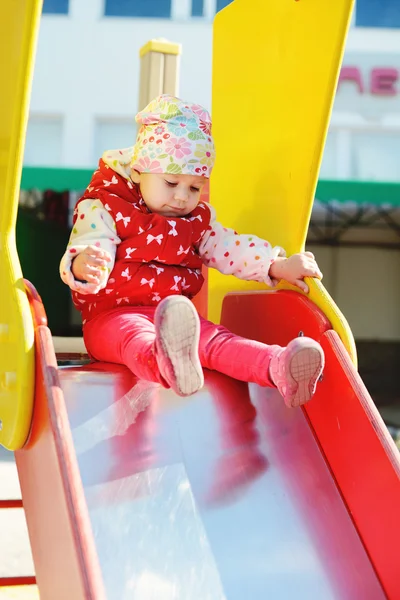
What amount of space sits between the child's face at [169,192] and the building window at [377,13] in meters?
8.51

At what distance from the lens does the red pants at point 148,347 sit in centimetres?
141

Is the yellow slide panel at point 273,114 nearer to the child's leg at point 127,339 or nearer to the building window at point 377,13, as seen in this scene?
the child's leg at point 127,339

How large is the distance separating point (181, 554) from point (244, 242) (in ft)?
2.71

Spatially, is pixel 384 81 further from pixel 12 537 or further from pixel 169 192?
pixel 169 192

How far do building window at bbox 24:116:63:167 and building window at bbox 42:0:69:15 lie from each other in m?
1.28

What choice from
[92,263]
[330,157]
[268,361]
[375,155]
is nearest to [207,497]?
[268,361]

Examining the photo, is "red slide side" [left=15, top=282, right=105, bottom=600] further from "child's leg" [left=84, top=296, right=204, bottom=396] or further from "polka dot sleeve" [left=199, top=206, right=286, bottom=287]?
"polka dot sleeve" [left=199, top=206, right=286, bottom=287]

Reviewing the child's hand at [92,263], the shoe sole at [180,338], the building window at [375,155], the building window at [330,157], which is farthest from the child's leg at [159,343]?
the building window at [375,155]

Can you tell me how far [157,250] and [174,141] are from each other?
0.25 metres

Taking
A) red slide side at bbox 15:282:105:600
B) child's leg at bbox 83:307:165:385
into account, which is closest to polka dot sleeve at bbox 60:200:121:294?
child's leg at bbox 83:307:165:385

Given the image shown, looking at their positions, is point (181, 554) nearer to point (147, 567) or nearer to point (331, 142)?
point (147, 567)

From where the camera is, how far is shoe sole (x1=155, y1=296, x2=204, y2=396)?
1.23m

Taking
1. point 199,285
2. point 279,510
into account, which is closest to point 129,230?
point 199,285

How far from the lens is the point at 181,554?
4.10 feet
